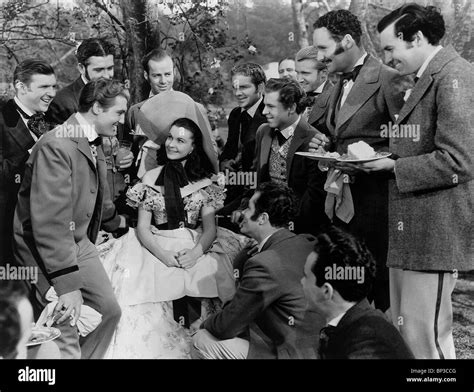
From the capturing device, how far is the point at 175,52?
429 centimetres

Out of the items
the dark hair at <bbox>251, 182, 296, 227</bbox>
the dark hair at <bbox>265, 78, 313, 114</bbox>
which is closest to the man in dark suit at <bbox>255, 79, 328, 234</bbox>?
the dark hair at <bbox>265, 78, 313, 114</bbox>

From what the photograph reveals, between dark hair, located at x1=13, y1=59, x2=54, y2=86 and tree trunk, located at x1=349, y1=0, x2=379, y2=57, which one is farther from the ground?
tree trunk, located at x1=349, y1=0, x2=379, y2=57

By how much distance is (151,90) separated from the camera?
13.9 feet

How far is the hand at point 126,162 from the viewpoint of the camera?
4191 mm

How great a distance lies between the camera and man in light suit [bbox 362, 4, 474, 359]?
3.67m

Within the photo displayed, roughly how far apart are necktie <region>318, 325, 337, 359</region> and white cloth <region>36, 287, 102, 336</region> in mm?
1216

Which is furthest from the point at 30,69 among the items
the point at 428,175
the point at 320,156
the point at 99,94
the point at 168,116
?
the point at 428,175

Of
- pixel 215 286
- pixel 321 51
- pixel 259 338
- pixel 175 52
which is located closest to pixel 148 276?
pixel 215 286

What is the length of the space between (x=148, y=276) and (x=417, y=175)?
1561 mm

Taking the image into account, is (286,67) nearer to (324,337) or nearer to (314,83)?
(314,83)

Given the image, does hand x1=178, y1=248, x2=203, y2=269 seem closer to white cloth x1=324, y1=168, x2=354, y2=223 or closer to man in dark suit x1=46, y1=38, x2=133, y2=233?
man in dark suit x1=46, y1=38, x2=133, y2=233

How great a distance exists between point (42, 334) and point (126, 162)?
1048 millimetres

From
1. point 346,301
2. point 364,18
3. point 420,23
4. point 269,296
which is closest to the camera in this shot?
point 346,301
